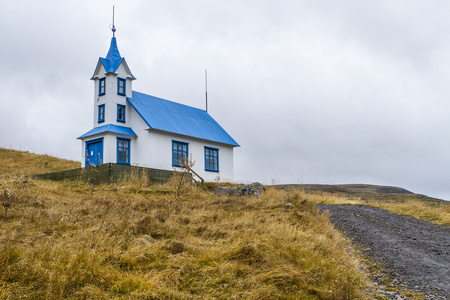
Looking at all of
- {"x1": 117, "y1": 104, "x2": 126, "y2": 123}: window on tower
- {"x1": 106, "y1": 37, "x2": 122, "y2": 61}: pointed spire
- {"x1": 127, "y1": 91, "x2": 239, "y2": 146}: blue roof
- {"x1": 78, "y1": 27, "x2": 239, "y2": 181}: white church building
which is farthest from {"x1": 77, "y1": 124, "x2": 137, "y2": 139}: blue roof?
{"x1": 106, "y1": 37, "x2": 122, "y2": 61}: pointed spire

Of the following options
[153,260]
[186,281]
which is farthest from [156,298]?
[153,260]

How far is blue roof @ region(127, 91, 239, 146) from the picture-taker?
22.5 metres

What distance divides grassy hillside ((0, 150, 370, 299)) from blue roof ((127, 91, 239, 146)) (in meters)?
13.2

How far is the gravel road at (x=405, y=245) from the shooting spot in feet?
22.5

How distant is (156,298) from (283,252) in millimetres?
2626

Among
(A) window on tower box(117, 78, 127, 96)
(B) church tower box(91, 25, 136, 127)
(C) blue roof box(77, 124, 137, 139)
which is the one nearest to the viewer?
(C) blue roof box(77, 124, 137, 139)

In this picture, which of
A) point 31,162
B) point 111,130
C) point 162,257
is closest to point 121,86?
point 111,130

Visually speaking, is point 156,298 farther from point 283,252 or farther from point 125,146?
point 125,146

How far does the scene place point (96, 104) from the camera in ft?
75.4

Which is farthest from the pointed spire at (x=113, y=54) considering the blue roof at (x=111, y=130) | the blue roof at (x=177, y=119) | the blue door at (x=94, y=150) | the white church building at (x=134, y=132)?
the blue door at (x=94, y=150)

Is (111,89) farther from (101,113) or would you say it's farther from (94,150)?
(94,150)

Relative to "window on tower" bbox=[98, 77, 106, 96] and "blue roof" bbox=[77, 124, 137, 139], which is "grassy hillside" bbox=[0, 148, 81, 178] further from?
"window on tower" bbox=[98, 77, 106, 96]

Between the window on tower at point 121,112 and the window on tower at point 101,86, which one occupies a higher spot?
the window on tower at point 101,86

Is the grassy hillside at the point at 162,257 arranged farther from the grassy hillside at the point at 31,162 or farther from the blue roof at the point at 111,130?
the grassy hillside at the point at 31,162
